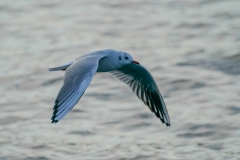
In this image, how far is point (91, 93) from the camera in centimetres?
1174

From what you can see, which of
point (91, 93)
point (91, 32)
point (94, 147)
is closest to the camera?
point (94, 147)

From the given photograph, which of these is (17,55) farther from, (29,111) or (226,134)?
(226,134)

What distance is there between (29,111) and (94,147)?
1658 mm

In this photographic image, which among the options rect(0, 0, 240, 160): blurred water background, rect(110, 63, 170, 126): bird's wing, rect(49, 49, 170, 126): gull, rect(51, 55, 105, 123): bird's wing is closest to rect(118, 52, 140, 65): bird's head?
rect(49, 49, 170, 126): gull

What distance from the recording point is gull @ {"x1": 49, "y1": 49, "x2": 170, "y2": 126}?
23.5ft

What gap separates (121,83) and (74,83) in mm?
4616

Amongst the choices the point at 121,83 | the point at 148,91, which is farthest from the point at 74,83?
the point at 121,83

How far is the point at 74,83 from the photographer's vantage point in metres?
7.45

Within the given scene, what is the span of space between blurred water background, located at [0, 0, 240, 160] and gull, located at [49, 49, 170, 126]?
1.01 metres

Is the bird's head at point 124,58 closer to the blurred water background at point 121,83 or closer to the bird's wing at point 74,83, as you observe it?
the bird's wing at point 74,83

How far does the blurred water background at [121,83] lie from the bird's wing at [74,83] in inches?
88.1

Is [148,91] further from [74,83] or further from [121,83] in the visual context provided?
[121,83]

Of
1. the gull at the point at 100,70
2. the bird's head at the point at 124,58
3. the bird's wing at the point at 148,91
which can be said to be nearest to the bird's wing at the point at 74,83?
the gull at the point at 100,70

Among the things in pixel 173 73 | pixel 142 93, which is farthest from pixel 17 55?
pixel 142 93
